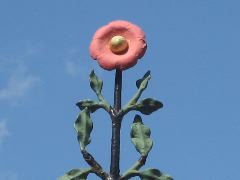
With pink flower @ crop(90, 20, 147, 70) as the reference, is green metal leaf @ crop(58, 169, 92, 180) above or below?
below

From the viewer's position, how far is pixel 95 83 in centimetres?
520

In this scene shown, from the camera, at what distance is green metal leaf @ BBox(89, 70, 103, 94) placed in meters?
5.16

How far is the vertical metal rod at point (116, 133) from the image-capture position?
462 centimetres

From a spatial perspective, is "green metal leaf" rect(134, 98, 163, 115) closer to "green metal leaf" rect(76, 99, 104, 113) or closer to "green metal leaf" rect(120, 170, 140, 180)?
"green metal leaf" rect(76, 99, 104, 113)

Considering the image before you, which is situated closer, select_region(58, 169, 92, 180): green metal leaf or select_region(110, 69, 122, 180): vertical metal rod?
select_region(110, 69, 122, 180): vertical metal rod

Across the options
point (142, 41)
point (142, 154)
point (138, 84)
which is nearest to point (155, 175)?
point (142, 154)


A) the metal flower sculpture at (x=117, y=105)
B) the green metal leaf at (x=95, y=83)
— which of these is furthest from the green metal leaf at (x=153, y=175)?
the green metal leaf at (x=95, y=83)

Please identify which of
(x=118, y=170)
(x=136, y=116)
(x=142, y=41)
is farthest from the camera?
(x=142, y=41)

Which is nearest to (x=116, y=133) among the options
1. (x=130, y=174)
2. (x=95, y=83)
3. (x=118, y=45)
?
(x=130, y=174)

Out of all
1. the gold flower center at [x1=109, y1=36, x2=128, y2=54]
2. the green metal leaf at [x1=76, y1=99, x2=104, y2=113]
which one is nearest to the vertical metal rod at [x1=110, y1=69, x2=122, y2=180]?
the green metal leaf at [x1=76, y1=99, x2=104, y2=113]

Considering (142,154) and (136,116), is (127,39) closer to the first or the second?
(136,116)

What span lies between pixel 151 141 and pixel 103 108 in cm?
46

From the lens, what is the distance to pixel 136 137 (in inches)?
192

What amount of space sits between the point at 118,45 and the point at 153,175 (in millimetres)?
1135
